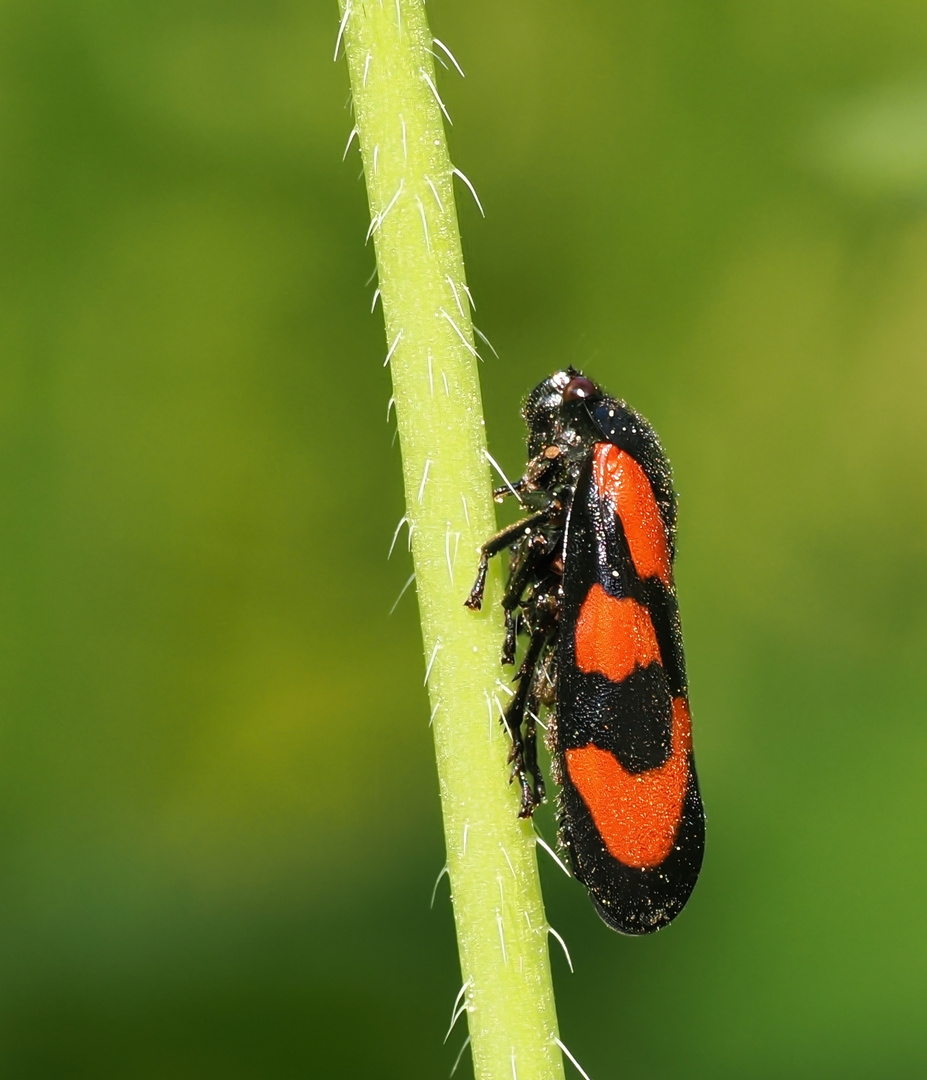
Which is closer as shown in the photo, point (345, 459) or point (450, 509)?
point (450, 509)

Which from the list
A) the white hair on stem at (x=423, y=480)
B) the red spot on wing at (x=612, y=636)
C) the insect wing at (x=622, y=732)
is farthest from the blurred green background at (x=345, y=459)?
the white hair on stem at (x=423, y=480)

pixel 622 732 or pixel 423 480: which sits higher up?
pixel 423 480

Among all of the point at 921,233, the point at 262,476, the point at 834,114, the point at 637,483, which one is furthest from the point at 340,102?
the point at 637,483

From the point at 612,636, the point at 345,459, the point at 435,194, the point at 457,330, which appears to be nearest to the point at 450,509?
the point at 457,330

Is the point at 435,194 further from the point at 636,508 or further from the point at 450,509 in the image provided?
the point at 636,508

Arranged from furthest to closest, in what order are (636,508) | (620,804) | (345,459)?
(345,459)
(636,508)
(620,804)

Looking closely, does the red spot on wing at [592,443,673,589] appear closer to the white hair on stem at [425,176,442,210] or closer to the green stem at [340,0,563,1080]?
the green stem at [340,0,563,1080]

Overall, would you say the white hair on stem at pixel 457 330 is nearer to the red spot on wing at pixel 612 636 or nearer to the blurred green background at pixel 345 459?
the red spot on wing at pixel 612 636

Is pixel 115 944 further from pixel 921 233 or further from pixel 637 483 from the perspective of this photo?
pixel 921 233

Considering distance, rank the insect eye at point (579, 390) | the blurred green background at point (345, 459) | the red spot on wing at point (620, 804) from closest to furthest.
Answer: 1. the red spot on wing at point (620, 804)
2. the insect eye at point (579, 390)
3. the blurred green background at point (345, 459)
